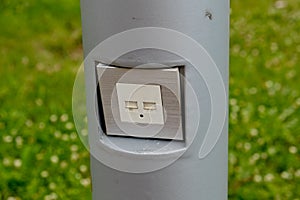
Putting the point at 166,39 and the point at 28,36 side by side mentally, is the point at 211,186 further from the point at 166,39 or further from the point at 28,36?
the point at 28,36

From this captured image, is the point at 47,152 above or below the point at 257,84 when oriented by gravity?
below

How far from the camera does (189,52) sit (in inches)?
59.9

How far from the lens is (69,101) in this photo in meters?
3.75

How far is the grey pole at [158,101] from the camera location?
59.3 inches

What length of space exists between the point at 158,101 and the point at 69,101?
2.22m

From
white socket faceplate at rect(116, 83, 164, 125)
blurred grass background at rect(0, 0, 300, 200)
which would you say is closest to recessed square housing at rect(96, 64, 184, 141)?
white socket faceplate at rect(116, 83, 164, 125)

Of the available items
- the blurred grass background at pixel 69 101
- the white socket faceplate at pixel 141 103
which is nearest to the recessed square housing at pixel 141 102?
the white socket faceplate at pixel 141 103

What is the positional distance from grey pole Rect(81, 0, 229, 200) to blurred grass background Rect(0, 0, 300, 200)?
4.98 ft

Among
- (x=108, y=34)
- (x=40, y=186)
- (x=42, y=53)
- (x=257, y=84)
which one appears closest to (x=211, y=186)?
(x=108, y=34)

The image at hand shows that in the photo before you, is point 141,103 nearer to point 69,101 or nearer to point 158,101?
point 158,101

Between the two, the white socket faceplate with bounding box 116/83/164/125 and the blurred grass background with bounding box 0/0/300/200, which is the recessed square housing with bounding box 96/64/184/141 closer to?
the white socket faceplate with bounding box 116/83/164/125

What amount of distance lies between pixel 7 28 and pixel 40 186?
162 centimetres

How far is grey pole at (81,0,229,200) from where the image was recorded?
1.51 meters

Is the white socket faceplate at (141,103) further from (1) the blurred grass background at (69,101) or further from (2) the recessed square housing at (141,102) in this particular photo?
(1) the blurred grass background at (69,101)
